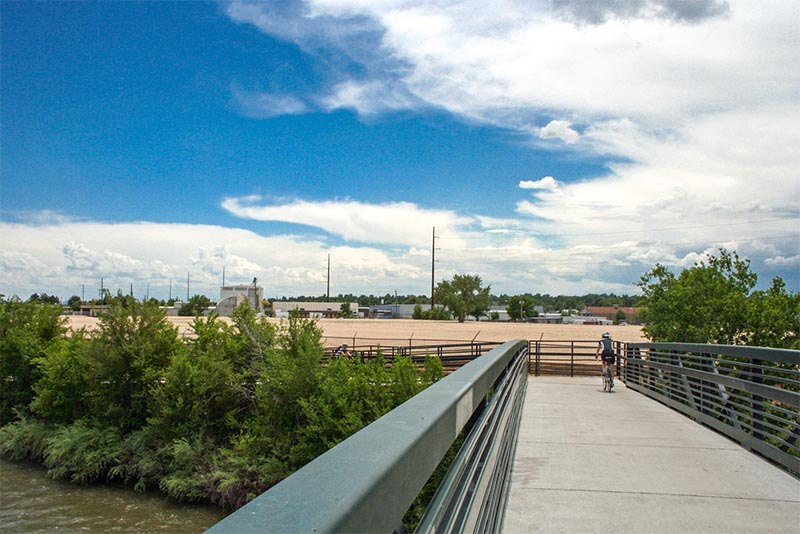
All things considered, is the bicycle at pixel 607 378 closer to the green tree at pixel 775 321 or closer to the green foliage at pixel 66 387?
the green tree at pixel 775 321

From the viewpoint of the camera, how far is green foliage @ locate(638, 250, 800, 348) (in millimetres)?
22094

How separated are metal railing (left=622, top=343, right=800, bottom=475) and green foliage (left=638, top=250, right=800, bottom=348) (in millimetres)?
6087

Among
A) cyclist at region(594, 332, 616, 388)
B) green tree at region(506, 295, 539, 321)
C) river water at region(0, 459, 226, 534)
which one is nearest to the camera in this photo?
cyclist at region(594, 332, 616, 388)

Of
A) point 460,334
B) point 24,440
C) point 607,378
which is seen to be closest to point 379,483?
point 607,378

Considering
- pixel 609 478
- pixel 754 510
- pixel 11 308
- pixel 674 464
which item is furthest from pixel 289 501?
pixel 11 308

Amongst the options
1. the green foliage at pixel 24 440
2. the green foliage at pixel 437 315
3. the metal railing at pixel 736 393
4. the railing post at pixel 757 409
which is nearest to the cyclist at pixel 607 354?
the metal railing at pixel 736 393

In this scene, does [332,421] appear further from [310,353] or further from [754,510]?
[754,510]

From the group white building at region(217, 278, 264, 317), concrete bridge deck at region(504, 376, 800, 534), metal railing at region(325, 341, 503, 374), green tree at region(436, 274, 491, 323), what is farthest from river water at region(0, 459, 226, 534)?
green tree at region(436, 274, 491, 323)

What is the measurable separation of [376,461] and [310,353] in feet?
63.3

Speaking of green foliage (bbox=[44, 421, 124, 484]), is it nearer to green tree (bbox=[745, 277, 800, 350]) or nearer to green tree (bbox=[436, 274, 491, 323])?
green tree (bbox=[745, 277, 800, 350])

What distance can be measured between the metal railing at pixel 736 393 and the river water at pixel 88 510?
13110 mm

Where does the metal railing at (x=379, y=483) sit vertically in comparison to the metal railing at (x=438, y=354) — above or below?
above

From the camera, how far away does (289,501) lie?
3.66 ft

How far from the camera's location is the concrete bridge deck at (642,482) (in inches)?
220
